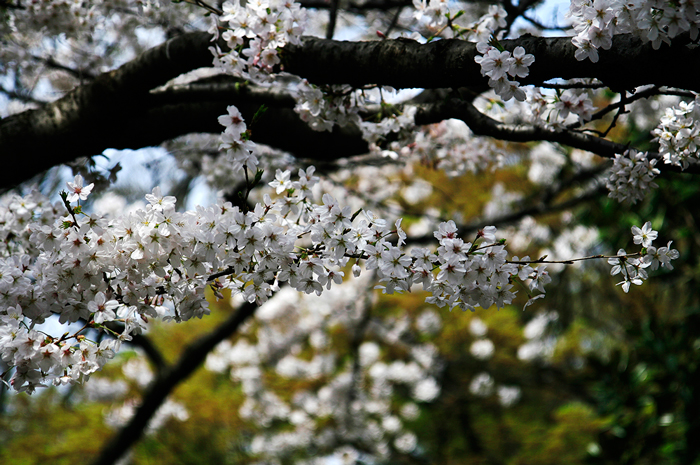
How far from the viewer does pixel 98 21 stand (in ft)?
10.4

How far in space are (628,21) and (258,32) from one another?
1241mm

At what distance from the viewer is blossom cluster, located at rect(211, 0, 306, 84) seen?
1.77 m

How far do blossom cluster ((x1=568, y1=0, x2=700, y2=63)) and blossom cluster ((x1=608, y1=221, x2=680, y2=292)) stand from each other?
59 centimetres

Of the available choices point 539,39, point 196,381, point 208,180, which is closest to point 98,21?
point 208,180

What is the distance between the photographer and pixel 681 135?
1.68 m

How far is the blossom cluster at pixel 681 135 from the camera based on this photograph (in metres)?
1.66

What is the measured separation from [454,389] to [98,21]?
7000 mm

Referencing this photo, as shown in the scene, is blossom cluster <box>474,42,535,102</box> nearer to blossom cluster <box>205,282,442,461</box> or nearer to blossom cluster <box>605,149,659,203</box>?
blossom cluster <box>605,149,659,203</box>

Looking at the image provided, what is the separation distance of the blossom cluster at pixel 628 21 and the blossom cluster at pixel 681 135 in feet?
1.47

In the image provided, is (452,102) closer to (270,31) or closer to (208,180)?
(270,31)

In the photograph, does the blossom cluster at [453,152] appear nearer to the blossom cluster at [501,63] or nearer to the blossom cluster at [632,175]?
the blossom cluster at [632,175]

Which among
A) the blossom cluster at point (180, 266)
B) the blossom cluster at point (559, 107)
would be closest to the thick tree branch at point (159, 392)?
the blossom cluster at point (180, 266)

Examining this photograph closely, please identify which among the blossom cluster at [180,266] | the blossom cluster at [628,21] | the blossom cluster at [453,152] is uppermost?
the blossom cluster at [628,21]

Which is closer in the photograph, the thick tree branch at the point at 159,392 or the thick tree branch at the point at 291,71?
the thick tree branch at the point at 291,71
